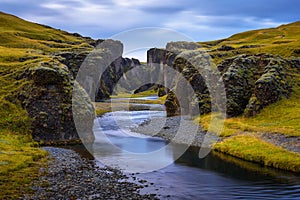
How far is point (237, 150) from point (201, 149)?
7088 mm

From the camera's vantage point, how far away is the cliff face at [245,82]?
72.6m

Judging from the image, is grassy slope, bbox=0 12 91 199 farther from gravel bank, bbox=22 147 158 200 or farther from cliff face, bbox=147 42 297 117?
cliff face, bbox=147 42 297 117

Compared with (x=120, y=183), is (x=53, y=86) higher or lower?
higher

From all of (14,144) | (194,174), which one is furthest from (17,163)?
(194,174)

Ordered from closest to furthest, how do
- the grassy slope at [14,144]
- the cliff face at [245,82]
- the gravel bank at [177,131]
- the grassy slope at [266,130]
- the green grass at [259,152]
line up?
the grassy slope at [14,144] → the green grass at [259,152] → the grassy slope at [266,130] → the gravel bank at [177,131] → the cliff face at [245,82]

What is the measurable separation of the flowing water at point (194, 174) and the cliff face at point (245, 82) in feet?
85.5

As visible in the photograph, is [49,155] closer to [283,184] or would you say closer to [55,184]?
Answer: [55,184]

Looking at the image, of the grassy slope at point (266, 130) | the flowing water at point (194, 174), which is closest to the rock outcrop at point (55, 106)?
the flowing water at point (194, 174)

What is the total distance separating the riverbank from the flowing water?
1835 millimetres

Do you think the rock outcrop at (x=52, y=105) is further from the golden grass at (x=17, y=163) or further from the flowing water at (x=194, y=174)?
the flowing water at (x=194, y=174)

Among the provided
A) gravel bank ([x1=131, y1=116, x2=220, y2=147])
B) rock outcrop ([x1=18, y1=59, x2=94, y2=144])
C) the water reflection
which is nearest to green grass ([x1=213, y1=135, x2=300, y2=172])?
the water reflection

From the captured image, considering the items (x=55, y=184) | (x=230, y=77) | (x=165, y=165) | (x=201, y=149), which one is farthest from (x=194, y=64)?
(x=55, y=184)

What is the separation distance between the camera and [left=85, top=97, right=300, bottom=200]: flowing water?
3316cm

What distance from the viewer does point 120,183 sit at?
116 feet
